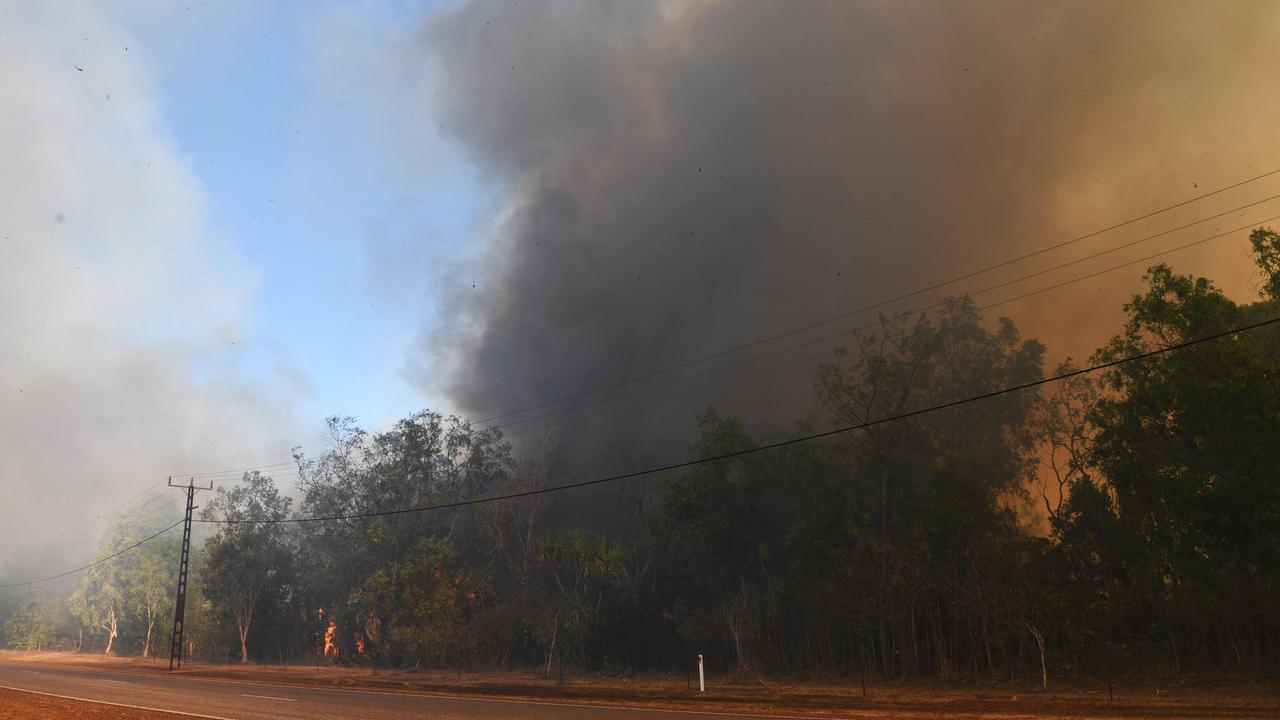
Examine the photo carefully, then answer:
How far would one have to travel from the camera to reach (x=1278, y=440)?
24453mm

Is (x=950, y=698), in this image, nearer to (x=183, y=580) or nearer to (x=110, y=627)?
(x=183, y=580)

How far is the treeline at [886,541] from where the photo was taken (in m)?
26.5

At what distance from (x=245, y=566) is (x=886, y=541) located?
6078 cm

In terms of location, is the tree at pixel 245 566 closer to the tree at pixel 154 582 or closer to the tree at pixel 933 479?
the tree at pixel 154 582

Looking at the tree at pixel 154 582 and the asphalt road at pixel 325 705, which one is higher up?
the tree at pixel 154 582

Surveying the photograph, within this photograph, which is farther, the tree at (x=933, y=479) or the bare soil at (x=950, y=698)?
the tree at (x=933, y=479)

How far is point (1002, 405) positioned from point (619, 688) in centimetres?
2521

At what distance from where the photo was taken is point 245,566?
7131 centimetres

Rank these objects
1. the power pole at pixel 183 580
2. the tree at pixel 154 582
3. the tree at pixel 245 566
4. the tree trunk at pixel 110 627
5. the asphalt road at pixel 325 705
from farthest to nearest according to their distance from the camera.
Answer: the tree trunk at pixel 110 627, the tree at pixel 154 582, the tree at pixel 245 566, the power pole at pixel 183 580, the asphalt road at pixel 325 705

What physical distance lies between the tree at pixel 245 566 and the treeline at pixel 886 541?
28 cm

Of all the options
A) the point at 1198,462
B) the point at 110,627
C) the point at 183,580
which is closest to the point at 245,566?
the point at 183,580

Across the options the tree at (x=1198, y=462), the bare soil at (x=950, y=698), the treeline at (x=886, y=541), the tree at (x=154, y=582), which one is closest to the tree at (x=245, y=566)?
the treeline at (x=886, y=541)

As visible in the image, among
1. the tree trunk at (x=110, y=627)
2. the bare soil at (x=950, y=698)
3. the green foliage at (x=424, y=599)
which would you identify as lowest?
the tree trunk at (x=110, y=627)

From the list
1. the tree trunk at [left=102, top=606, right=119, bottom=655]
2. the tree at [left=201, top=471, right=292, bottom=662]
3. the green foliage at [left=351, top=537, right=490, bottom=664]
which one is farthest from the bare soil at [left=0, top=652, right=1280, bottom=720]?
the tree trunk at [left=102, top=606, right=119, bottom=655]
